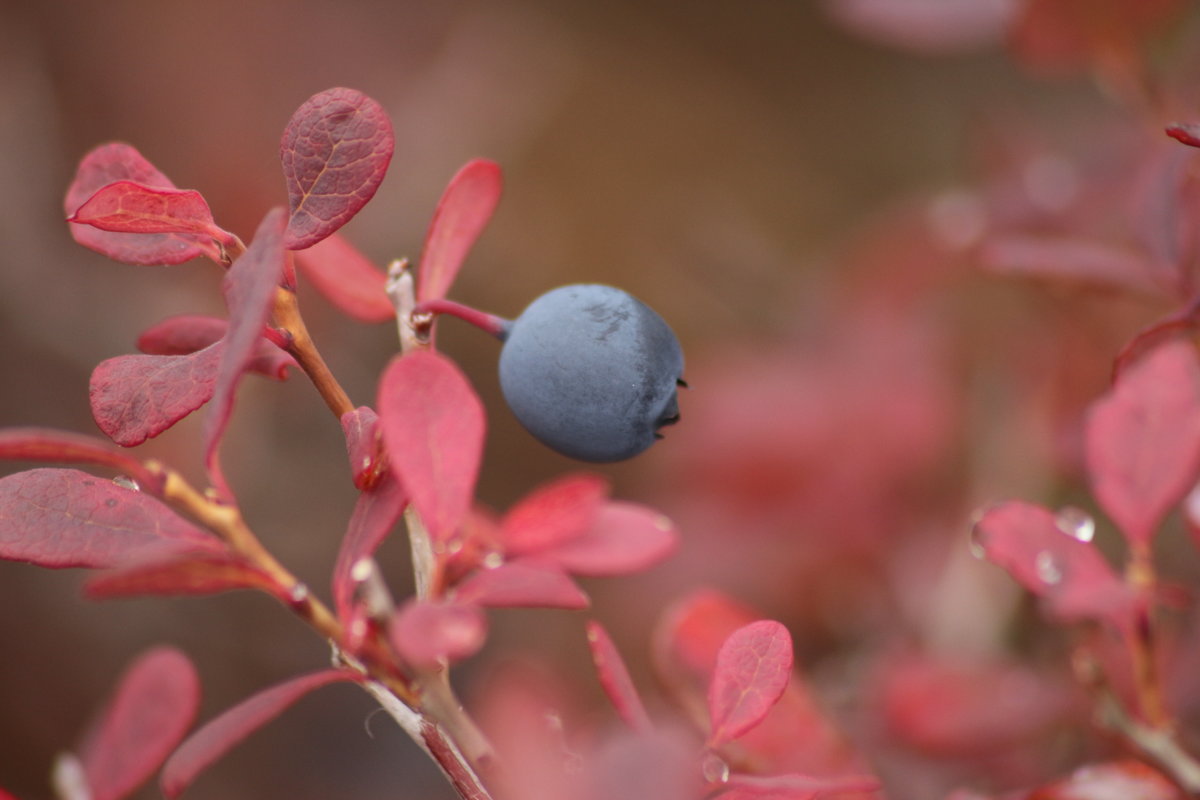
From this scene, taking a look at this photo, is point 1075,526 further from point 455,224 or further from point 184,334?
point 184,334

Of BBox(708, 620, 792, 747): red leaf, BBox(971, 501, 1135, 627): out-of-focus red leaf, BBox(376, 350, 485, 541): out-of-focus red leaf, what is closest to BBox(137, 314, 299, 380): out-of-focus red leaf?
BBox(376, 350, 485, 541): out-of-focus red leaf

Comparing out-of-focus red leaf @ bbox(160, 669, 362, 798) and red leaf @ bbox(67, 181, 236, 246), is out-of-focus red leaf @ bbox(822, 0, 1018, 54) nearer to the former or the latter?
red leaf @ bbox(67, 181, 236, 246)

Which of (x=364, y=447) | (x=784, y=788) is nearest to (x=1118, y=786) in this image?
(x=784, y=788)

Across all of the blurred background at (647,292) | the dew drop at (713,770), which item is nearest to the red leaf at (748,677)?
the dew drop at (713,770)

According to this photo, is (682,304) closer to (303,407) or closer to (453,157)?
(453,157)

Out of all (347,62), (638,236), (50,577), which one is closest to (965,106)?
(638,236)
